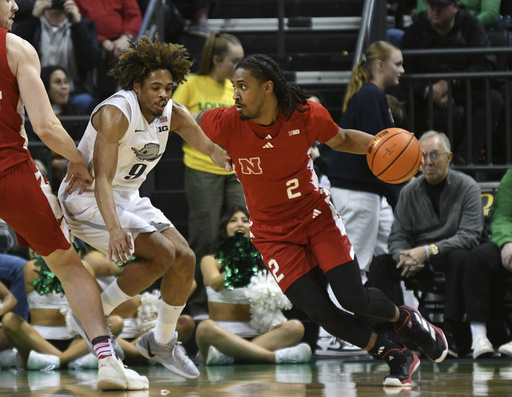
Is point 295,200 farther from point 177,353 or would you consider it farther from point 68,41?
point 68,41

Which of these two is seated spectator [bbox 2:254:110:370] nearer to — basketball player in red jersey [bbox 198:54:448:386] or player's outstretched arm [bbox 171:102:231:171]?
player's outstretched arm [bbox 171:102:231:171]

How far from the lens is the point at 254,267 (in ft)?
21.9

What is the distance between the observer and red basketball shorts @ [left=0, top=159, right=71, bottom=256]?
4512 mm

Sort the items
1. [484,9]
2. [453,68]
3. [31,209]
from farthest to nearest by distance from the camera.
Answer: [484,9] < [453,68] < [31,209]

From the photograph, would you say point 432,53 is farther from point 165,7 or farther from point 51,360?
A: point 51,360

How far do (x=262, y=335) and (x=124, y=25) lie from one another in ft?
13.9

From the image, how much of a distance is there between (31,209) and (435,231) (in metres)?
3.56

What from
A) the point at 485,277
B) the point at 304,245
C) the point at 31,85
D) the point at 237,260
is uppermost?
the point at 31,85

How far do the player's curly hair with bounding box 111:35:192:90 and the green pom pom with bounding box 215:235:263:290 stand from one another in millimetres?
1863

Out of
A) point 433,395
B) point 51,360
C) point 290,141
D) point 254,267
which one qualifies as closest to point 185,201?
point 254,267

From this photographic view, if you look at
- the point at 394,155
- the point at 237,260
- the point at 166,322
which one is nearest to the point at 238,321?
the point at 237,260

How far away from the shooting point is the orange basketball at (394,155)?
15.8 feet

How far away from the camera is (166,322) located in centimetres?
532

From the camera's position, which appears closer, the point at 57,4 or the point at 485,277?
the point at 485,277
